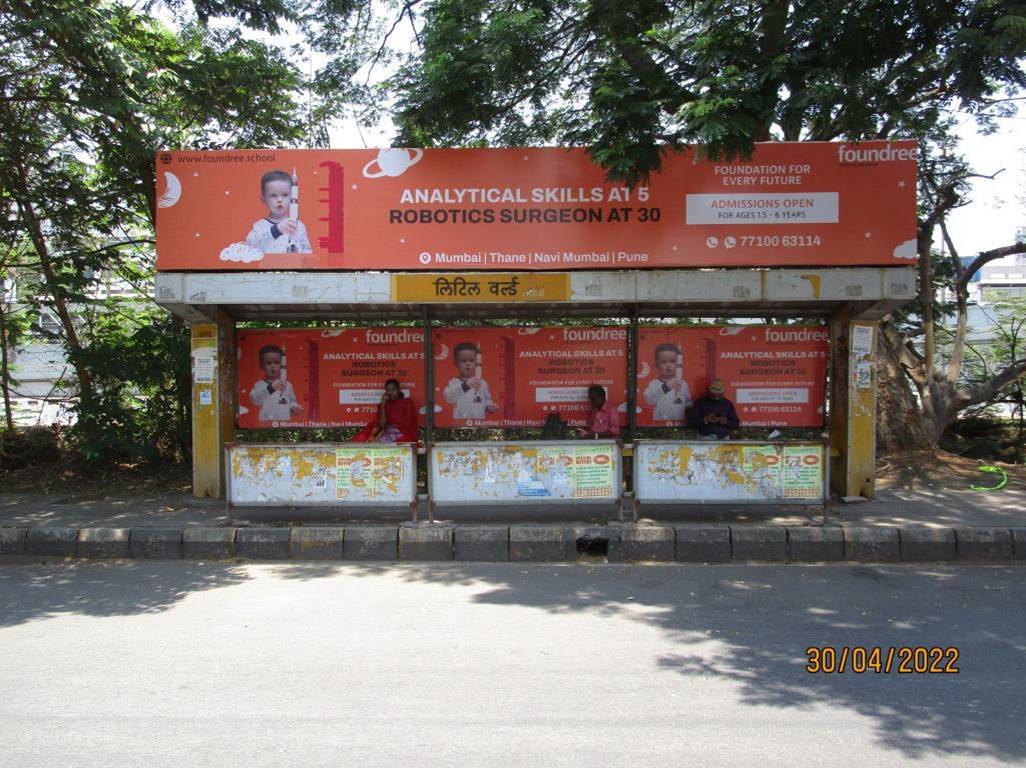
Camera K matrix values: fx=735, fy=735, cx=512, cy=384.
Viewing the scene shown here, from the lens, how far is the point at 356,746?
3.17 meters

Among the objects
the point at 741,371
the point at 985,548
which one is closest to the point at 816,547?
the point at 985,548

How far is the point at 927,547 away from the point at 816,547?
37.2 inches

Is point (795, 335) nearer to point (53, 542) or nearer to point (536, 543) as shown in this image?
point (536, 543)

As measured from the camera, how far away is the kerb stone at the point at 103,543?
6.68m

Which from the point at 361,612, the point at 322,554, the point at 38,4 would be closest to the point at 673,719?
the point at 361,612

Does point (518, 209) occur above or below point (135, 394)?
above

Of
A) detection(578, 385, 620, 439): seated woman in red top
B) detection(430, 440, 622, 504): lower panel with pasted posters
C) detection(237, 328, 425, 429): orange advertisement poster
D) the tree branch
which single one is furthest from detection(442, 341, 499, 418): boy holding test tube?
the tree branch

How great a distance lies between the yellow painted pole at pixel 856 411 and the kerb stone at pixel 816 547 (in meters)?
1.51

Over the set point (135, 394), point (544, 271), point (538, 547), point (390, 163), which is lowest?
point (538, 547)

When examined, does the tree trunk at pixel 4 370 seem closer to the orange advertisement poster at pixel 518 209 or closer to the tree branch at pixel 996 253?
the orange advertisement poster at pixel 518 209

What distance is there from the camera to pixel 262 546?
6645 millimetres

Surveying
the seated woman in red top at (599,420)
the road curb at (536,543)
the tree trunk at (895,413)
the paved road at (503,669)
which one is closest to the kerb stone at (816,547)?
the road curb at (536,543)

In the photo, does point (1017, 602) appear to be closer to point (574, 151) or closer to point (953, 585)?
point (953, 585)

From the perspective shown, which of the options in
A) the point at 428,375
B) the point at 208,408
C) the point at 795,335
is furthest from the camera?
the point at 795,335
